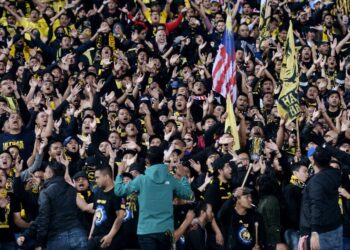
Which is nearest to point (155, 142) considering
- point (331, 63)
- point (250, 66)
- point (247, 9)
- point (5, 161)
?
point (5, 161)

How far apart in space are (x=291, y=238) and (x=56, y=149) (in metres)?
3.63

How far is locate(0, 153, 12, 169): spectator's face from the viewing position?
52.4 feet

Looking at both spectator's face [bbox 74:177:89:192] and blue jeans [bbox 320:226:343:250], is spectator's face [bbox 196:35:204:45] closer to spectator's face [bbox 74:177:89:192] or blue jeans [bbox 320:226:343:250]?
spectator's face [bbox 74:177:89:192]

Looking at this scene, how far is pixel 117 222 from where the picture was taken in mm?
14992

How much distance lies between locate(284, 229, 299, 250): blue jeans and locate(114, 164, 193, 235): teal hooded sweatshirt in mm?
2583

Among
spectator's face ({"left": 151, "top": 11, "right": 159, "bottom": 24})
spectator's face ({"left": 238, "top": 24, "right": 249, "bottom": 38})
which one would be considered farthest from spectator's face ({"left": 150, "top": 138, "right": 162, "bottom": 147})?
spectator's face ({"left": 151, "top": 11, "right": 159, "bottom": 24})

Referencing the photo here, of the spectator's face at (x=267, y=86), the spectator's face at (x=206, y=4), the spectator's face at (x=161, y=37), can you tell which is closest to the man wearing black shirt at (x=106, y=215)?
the spectator's face at (x=267, y=86)

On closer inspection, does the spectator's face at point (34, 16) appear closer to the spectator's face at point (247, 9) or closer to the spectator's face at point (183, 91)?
the spectator's face at point (247, 9)

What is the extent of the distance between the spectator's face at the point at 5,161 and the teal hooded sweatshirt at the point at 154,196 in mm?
2767

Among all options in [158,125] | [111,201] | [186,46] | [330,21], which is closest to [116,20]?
[186,46]

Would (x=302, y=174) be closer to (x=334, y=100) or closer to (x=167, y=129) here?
(x=167, y=129)

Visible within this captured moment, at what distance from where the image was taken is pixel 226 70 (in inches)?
790

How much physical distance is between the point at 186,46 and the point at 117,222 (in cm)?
840

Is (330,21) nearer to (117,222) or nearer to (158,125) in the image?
(158,125)
